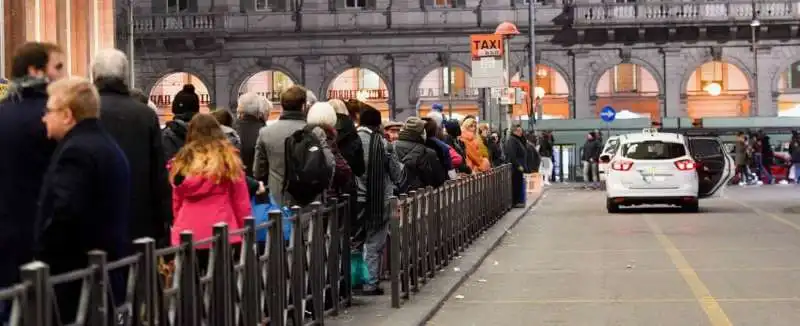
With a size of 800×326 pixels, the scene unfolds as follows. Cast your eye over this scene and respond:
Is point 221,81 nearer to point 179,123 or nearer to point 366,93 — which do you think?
point 366,93

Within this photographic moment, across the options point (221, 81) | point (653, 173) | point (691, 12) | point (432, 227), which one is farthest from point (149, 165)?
point (691, 12)

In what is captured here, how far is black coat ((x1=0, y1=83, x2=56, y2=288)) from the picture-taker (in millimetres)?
8227

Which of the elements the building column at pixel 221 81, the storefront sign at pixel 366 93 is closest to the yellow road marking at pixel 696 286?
the storefront sign at pixel 366 93

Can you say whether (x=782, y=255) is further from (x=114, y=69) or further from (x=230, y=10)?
(x=230, y=10)

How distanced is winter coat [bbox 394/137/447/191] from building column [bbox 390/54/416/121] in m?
51.2

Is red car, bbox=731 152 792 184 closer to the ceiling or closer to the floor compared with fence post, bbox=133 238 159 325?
closer to the floor

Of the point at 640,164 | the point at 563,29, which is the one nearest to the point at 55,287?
the point at 640,164

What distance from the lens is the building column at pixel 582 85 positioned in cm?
7006

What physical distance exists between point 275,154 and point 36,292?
741cm

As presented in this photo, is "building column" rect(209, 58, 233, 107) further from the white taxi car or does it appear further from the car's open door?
the white taxi car

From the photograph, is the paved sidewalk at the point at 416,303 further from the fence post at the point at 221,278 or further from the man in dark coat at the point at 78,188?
the man in dark coat at the point at 78,188

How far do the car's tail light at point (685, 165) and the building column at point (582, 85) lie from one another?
37.5 meters

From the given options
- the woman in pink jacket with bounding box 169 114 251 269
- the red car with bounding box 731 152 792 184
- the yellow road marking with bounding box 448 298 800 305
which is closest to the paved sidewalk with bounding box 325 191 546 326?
the yellow road marking with bounding box 448 298 800 305

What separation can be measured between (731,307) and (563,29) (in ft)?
187
